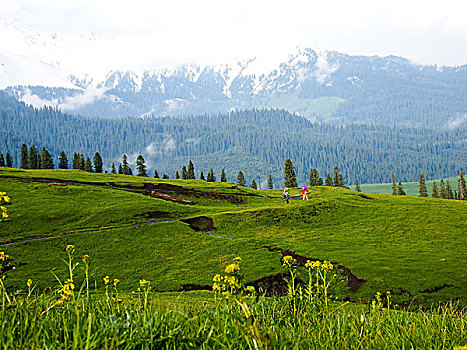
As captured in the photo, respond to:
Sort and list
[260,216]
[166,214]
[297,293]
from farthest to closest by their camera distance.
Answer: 1. [166,214]
2. [260,216]
3. [297,293]

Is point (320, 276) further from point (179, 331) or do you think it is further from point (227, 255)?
point (227, 255)

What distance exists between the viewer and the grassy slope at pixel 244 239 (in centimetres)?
2911

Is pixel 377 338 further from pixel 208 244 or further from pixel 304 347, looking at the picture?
pixel 208 244

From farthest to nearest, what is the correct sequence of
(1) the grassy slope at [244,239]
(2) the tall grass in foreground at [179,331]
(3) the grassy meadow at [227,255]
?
1. (1) the grassy slope at [244,239]
2. (3) the grassy meadow at [227,255]
3. (2) the tall grass in foreground at [179,331]

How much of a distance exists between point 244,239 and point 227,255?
593cm

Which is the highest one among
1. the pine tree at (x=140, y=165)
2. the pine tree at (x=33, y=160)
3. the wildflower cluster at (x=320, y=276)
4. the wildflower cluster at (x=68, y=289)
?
the pine tree at (x=33, y=160)

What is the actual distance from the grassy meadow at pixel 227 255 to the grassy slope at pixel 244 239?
130mm

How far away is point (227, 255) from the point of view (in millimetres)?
34125

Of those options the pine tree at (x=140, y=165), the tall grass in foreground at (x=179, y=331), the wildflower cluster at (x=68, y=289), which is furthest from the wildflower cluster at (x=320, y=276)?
the pine tree at (x=140, y=165)

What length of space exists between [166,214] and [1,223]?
62.1ft

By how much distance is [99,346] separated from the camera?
3.12 meters

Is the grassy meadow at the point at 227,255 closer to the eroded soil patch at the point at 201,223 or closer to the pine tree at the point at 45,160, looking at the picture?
the eroded soil patch at the point at 201,223

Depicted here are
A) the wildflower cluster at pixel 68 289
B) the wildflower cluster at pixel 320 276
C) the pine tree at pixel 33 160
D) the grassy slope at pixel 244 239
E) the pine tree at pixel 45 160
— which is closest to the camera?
the wildflower cluster at pixel 68 289

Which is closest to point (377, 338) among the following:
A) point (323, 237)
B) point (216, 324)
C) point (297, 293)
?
point (216, 324)
